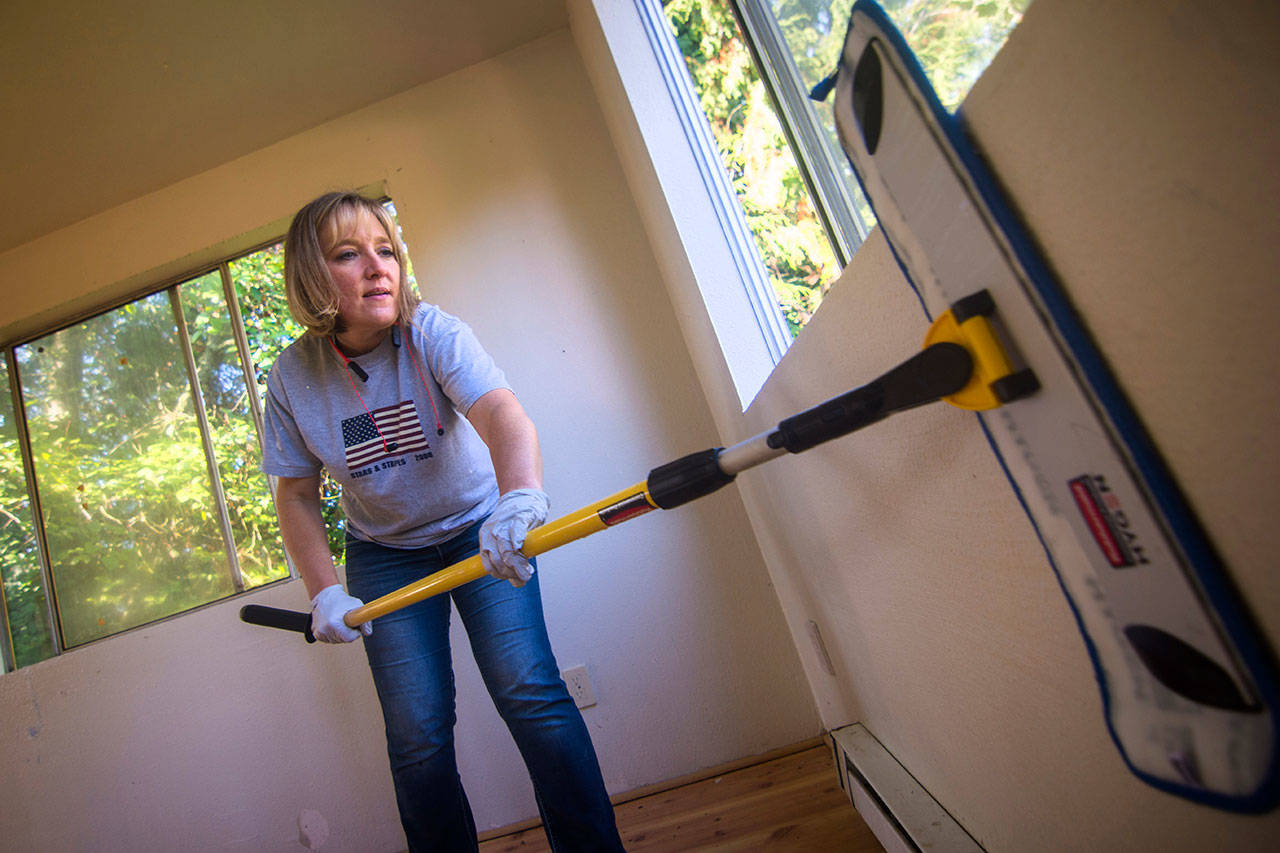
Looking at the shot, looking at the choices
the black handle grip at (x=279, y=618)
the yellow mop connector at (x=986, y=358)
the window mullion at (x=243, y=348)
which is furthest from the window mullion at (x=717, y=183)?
the window mullion at (x=243, y=348)

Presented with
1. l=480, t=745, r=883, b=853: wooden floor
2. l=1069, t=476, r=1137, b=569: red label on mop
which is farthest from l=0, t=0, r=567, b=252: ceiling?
l=480, t=745, r=883, b=853: wooden floor

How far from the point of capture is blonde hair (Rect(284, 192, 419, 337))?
4.07ft

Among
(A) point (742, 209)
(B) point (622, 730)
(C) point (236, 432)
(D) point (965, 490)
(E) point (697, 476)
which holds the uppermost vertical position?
(C) point (236, 432)

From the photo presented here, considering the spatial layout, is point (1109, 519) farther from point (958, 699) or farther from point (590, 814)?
point (590, 814)

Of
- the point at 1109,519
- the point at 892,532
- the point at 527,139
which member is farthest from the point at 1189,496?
the point at 527,139

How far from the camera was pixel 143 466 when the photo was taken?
2.15 m

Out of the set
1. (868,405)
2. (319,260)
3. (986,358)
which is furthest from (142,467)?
(986,358)

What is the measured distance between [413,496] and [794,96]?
90 cm

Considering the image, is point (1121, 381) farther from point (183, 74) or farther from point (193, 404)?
point (193, 404)

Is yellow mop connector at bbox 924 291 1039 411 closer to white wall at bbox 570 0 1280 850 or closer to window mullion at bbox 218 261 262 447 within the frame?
white wall at bbox 570 0 1280 850

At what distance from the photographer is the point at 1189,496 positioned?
1.15ft

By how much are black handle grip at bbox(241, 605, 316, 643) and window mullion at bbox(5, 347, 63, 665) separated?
140 cm

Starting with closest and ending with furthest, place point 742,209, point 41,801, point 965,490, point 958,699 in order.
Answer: point 965,490 → point 958,699 → point 742,209 → point 41,801

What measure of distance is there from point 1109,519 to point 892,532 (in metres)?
0.40
